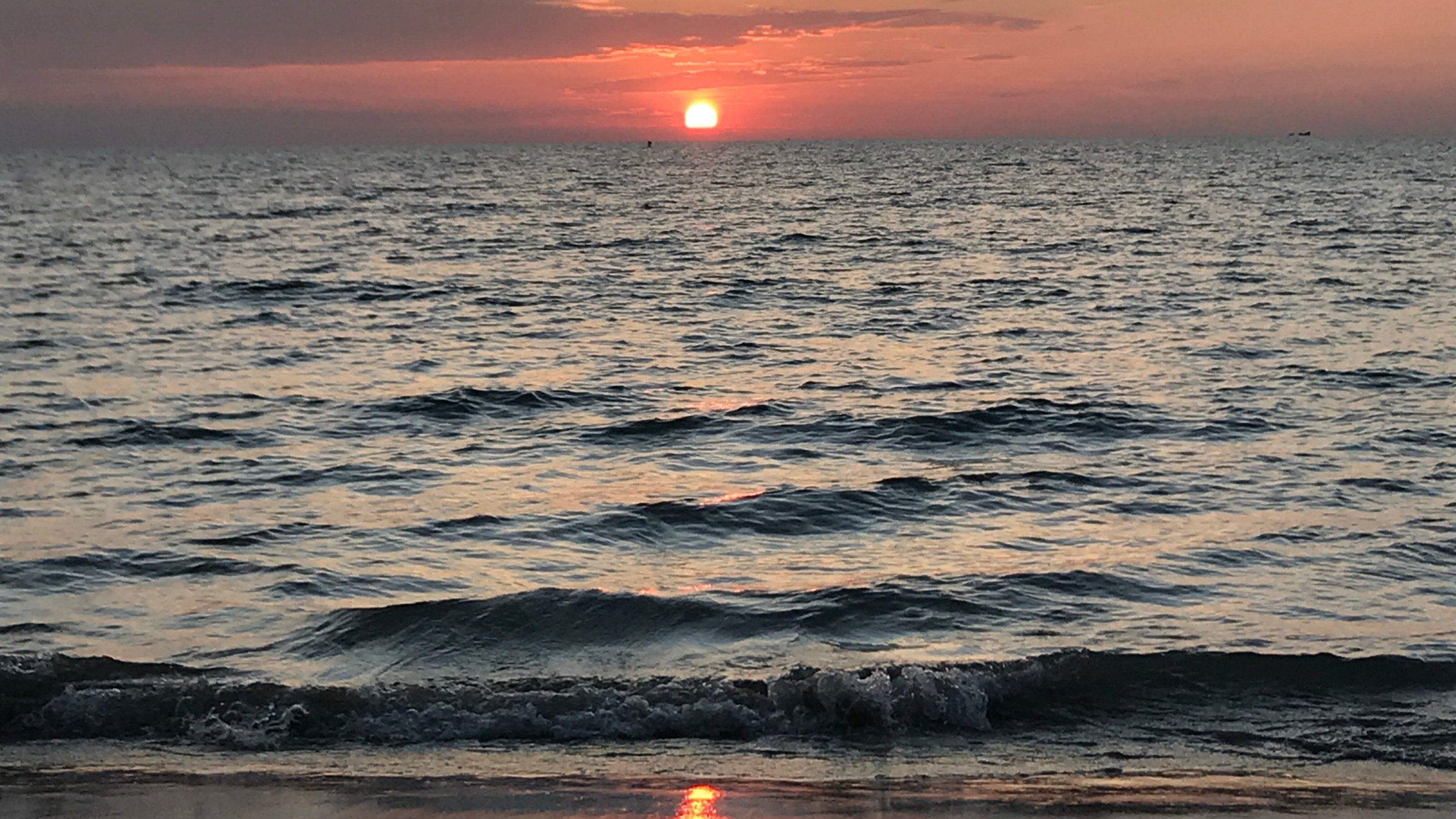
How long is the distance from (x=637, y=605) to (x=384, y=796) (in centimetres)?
428

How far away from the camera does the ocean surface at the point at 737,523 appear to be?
8281mm

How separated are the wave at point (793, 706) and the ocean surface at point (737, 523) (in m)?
0.03

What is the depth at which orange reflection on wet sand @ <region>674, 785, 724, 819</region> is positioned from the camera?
6.29 m

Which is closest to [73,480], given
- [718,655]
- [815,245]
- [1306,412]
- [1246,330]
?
[718,655]

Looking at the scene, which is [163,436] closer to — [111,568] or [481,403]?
[481,403]

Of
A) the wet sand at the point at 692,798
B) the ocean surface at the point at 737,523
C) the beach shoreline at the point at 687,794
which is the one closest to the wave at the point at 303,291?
the ocean surface at the point at 737,523

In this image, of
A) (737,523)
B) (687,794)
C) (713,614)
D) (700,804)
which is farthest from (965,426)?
(700,804)

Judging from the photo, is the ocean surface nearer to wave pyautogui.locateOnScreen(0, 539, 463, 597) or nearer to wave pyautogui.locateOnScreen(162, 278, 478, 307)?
wave pyautogui.locateOnScreen(0, 539, 463, 597)

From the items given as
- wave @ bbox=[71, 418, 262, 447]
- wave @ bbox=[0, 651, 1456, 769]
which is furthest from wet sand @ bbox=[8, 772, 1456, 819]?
wave @ bbox=[71, 418, 262, 447]

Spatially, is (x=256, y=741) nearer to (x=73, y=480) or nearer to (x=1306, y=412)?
(x=73, y=480)

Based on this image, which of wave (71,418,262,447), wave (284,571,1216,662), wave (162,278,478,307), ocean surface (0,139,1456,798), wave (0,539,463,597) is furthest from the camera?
wave (162,278,478,307)

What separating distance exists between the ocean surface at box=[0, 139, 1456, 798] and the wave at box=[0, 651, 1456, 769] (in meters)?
0.03

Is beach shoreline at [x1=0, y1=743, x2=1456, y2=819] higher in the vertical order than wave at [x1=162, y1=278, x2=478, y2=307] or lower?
lower

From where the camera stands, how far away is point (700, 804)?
21.2 ft
